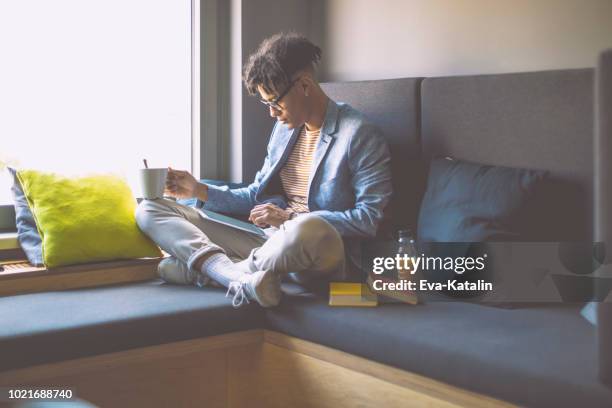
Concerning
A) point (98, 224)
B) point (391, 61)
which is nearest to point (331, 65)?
point (391, 61)

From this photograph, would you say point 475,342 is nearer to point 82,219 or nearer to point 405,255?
point 405,255

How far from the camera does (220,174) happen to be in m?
3.46

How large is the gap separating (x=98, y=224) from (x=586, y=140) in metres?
1.60

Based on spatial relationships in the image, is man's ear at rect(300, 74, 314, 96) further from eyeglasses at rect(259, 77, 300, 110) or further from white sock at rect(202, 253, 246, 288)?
white sock at rect(202, 253, 246, 288)

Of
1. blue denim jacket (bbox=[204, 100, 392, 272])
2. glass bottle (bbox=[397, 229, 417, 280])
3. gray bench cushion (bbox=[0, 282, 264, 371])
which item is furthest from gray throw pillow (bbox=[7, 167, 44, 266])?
glass bottle (bbox=[397, 229, 417, 280])

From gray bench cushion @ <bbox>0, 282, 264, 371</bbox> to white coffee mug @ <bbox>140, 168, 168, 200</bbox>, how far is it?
13.2 inches

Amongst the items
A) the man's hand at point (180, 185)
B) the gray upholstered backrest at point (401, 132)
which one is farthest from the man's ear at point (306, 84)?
the man's hand at point (180, 185)

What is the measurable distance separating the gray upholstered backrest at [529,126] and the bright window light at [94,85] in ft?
3.88

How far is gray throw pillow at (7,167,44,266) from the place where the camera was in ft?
8.51

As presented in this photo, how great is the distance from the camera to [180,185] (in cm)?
279

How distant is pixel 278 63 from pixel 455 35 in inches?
28.6

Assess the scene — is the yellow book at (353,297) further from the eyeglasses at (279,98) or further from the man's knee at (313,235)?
the eyeglasses at (279,98)

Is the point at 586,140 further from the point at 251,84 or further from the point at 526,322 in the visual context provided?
the point at 251,84

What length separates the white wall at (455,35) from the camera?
2.56 metres
